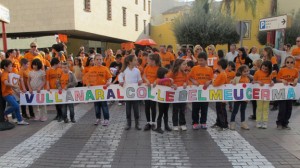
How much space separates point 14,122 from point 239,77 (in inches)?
226

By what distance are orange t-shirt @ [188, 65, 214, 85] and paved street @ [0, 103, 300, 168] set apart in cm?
112

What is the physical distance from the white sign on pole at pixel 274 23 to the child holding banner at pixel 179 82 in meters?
5.88

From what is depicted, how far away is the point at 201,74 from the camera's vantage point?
21.0ft

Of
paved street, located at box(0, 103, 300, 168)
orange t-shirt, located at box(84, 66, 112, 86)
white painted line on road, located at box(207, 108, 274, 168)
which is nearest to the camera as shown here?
white painted line on road, located at box(207, 108, 274, 168)

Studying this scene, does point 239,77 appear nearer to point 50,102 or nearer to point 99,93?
point 99,93

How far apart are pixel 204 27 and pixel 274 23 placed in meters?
14.5

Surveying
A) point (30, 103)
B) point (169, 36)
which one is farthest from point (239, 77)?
point (169, 36)

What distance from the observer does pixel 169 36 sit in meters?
39.4

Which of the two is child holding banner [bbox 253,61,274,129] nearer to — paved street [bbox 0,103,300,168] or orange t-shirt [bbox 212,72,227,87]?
paved street [bbox 0,103,300,168]

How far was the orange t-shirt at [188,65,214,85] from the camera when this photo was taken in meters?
6.37

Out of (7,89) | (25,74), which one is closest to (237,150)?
(7,89)

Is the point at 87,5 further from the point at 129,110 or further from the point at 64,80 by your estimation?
the point at 129,110

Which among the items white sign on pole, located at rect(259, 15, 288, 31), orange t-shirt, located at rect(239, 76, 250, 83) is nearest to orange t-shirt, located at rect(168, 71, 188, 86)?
orange t-shirt, located at rect(239, 76, 250, 83)

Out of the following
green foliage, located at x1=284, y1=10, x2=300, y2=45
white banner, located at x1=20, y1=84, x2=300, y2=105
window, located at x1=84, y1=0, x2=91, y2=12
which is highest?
window, located at x1=84, y1=0, x2=91, y2=12
